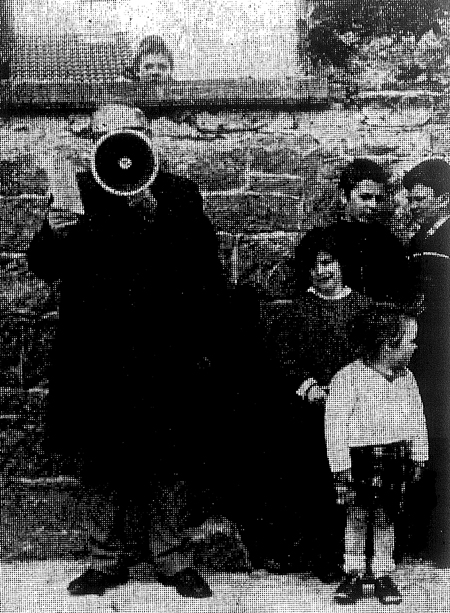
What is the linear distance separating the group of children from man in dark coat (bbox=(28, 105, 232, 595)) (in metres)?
0.38

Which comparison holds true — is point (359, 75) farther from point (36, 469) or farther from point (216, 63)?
point (36, 469)

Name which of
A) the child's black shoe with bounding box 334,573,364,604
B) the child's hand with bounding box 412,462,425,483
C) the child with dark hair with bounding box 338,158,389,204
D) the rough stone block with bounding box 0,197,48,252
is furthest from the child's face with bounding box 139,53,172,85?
the child's black shoe with bounding box 334,573,364,604

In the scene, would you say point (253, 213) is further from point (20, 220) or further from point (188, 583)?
point (188, 583)

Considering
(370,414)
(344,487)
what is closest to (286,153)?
(370,414)

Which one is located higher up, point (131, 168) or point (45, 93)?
point (45, 93)

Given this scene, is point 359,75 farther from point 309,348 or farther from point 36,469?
point 36,469

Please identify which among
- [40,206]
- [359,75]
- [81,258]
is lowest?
[81,258]

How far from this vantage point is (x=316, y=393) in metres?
2.88

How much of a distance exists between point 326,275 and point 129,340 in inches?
33.1

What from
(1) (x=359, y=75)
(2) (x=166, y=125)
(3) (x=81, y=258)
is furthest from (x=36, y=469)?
(1) (x=359, y=75)

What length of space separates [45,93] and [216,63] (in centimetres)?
71

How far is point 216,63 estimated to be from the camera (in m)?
2.89

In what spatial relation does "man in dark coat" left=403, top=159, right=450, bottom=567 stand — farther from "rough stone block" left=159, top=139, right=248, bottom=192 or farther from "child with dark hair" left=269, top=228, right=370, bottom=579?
"rough stone block" left=159, top=139, right=248, bottom=192

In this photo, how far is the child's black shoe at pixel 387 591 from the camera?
9.08 feet
